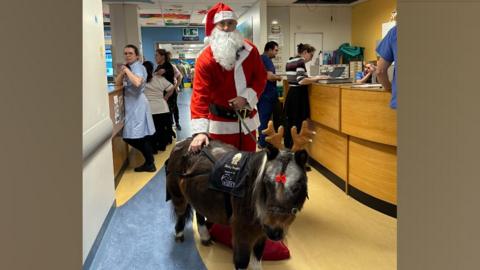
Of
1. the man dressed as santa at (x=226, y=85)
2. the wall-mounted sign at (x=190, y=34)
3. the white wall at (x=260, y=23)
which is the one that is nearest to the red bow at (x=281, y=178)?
the man dressed as santa at (x=226, y=85)

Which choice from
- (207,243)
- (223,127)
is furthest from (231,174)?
(207,243)

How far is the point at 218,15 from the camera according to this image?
2.88 metres

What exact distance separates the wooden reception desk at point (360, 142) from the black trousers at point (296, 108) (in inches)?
10.9

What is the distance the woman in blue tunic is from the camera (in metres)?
5.10

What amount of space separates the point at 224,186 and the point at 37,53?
5.77ft

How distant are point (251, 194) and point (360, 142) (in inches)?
80.7

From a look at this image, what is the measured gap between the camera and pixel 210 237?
3178 millimetres

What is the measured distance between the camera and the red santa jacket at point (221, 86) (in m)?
2.75

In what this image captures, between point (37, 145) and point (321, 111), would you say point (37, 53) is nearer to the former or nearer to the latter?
point (37, 145)

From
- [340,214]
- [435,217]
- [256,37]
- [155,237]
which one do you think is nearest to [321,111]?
[340,214]

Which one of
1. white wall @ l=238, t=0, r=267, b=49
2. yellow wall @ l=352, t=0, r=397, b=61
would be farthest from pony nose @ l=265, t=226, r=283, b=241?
yellow wall @ l=352, t=0, r=397, b=61

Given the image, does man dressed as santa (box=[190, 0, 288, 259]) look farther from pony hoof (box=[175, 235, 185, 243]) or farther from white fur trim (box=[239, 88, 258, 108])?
pony hoof (box=[175, 235, 185, 243])

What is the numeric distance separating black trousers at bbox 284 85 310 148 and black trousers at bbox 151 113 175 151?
2.25 metres

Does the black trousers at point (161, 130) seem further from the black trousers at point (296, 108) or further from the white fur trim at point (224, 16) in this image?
the white fur trim at point (224, 16)
